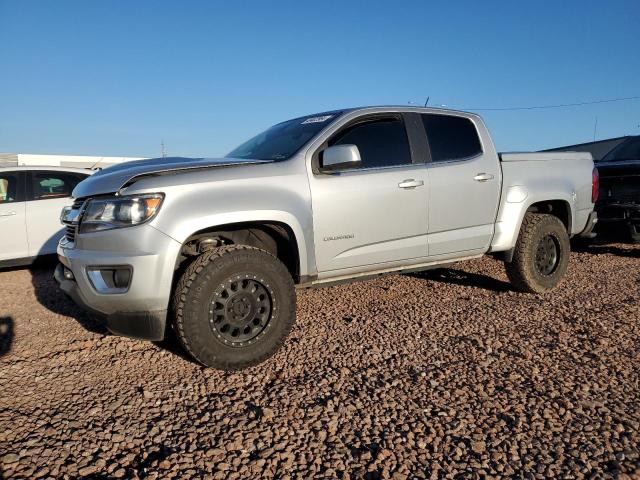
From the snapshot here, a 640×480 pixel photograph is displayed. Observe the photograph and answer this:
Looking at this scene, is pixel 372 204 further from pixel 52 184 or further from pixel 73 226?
pixel 52 184

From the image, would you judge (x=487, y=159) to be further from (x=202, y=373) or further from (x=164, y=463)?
(x=164, y=463)

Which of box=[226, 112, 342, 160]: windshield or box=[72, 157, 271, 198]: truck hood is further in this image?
box=[226, 112, 342, 160]: windshield

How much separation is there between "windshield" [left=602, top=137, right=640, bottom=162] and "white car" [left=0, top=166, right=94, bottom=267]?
881cm

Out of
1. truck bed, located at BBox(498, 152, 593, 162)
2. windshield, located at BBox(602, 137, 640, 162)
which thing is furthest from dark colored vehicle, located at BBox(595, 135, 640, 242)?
truck bed, located at BBox(498, 152, 593, 162)

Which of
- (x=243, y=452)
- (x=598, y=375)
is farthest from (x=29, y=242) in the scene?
(x=598, y=375)

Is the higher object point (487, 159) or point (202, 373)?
point (487, 159)

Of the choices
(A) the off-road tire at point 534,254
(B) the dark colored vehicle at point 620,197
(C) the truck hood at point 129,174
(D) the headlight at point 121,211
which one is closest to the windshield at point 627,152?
(B) the dark colored vehicle at point 620,197

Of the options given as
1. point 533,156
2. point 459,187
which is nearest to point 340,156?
point 459,187

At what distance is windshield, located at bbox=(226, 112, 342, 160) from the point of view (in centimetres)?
377

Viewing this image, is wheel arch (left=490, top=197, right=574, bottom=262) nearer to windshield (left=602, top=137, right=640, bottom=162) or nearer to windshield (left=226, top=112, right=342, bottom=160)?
windshield (left=226, top=112, right=342, bottom=160)

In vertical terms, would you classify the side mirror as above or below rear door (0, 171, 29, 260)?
above

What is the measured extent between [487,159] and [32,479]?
167 inches

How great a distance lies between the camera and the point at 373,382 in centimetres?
289

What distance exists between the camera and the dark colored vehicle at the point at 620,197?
639 cm
